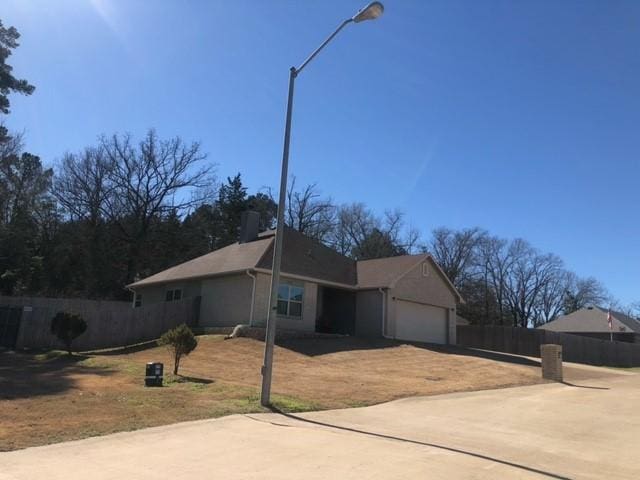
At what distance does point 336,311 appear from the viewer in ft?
103

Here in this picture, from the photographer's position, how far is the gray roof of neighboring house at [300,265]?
26.7m

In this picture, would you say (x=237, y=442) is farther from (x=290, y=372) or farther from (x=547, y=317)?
(x=547, y=317)

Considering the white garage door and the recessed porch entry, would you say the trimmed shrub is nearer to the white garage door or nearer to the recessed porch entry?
the recessed porch entry

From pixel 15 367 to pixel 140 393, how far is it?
772 cm

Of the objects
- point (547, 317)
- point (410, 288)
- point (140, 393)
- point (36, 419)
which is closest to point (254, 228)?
point (410, 288)

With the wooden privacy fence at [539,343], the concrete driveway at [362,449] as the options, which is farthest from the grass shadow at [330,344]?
the wooden privacy fence at [539,343]

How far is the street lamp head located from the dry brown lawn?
7929 mm

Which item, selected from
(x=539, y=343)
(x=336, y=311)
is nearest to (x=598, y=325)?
(x=539, y=343)

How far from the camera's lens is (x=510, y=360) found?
25.9m

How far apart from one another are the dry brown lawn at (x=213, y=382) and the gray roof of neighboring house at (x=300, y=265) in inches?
145

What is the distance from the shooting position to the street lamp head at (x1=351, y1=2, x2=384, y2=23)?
11086 mm

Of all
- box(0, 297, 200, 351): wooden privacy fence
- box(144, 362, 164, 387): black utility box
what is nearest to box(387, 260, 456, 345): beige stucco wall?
box(0, 297, 200, 351): wooden privacy fence

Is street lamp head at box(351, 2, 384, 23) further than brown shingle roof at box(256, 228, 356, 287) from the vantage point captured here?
No

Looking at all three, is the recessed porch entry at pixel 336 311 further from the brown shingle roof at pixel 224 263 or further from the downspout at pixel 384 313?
the brown shingle roof at pixel 224 263
